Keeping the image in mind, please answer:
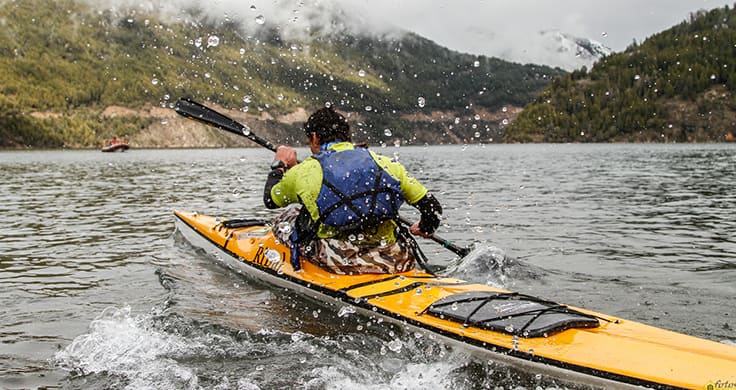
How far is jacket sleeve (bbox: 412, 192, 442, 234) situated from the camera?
6205mm

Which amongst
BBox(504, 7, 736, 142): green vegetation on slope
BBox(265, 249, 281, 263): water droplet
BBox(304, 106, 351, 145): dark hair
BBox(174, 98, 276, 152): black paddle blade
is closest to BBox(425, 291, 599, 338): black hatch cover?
BBox(304, 106, 351, 145): dark hair

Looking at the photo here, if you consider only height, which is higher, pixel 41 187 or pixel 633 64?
pixel 633 64

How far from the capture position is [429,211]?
20.7 ft

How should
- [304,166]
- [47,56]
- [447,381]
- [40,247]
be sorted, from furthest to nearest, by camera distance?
[47,56]
[40,247]
[304,166]
[447,381]

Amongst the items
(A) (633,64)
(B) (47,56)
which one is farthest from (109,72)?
(A) (633,64)

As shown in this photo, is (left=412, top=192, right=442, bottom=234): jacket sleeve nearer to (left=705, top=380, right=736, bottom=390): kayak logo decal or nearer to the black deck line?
the black deck line

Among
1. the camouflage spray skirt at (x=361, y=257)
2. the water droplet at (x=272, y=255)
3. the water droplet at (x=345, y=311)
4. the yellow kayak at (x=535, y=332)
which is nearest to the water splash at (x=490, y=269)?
the camouflage spray skirt at (x=361, y=257)

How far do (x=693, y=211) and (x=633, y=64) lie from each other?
137563 mm

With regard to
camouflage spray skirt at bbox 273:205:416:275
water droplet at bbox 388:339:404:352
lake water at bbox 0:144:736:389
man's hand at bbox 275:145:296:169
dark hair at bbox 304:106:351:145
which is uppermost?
dark hair at bbox 304:106:351:145

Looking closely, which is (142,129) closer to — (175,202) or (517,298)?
(175,202)

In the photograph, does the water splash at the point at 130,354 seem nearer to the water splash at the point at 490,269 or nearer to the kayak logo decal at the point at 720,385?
the kayak logo decal at the point at 720,385

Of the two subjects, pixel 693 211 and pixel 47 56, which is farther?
pixel 47 56

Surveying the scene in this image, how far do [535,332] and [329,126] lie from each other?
9.11 feet

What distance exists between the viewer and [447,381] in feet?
15.5
